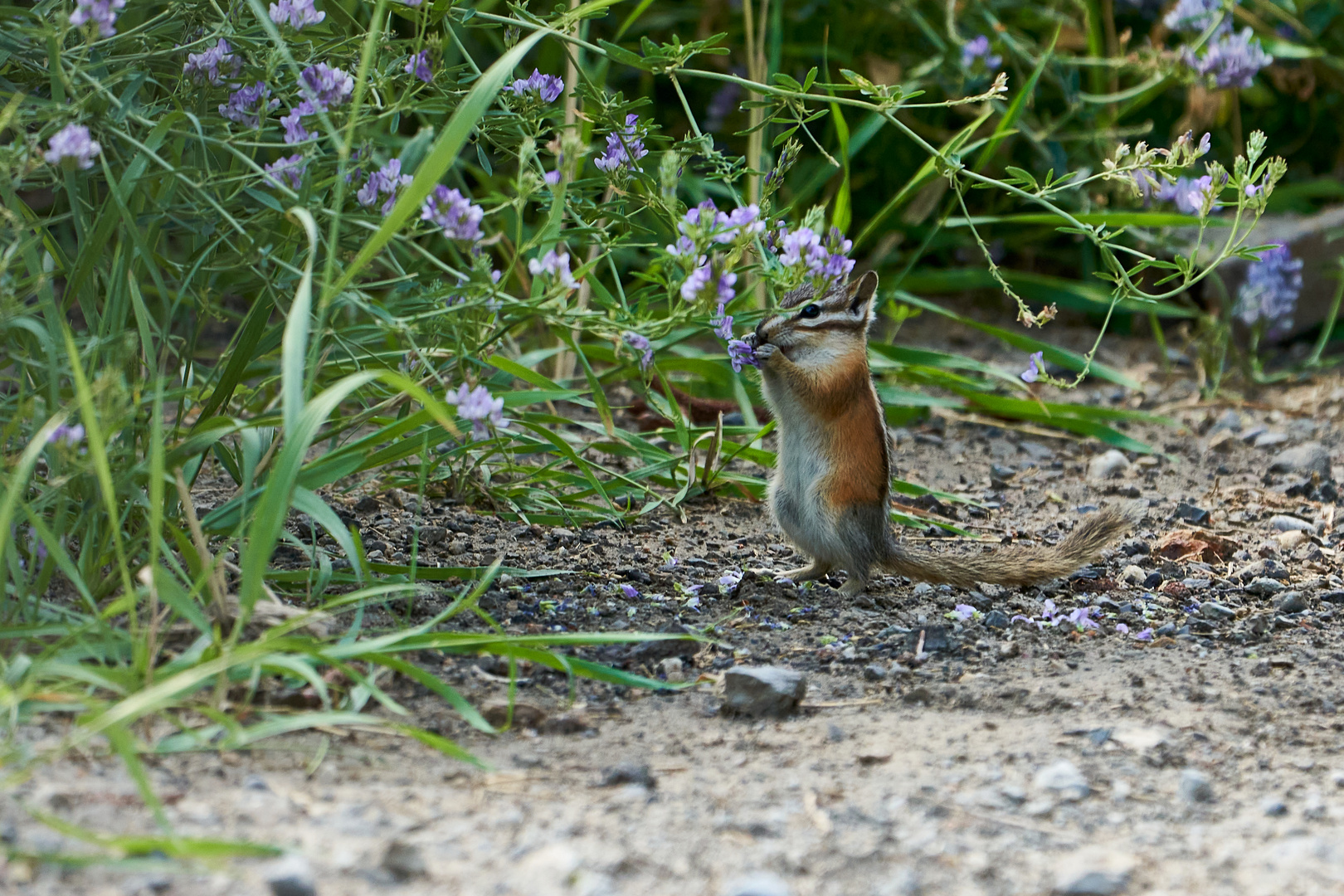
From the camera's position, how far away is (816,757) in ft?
7.49

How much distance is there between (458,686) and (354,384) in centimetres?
63

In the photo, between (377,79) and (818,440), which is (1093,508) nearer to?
(818,440)

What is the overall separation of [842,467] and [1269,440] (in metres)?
2.35

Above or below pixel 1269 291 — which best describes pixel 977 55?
above

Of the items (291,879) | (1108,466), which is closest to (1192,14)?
(1108,466)

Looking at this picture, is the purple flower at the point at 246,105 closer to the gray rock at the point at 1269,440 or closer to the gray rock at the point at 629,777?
the gray rock at the point at 629,777

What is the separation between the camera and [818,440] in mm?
3457

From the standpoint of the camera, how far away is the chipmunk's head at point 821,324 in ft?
11.4

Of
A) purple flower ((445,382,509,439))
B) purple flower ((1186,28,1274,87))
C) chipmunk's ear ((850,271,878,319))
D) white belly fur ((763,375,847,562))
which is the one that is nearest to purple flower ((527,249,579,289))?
purple flower ((445,382,509,439))

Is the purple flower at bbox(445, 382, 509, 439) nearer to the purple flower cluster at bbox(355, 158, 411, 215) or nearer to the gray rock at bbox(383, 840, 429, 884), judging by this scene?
the purple flower cluster at bbox(355, 158, 411, 215)

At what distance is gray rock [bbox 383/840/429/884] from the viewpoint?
1768 millimetres

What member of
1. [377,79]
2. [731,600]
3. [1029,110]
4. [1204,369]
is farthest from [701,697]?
[1029,110]

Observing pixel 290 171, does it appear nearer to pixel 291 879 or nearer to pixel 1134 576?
pixel 291 879

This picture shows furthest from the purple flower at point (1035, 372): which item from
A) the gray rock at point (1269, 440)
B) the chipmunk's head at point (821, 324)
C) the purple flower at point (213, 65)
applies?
the gray rock at point (1269, 440)
